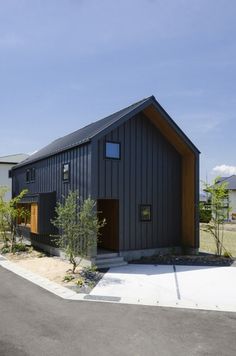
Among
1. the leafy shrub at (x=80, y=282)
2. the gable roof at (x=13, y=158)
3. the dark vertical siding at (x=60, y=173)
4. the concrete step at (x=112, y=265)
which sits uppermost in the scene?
the gable roof at (x=13, y=158)

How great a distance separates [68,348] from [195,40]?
10.8 metres

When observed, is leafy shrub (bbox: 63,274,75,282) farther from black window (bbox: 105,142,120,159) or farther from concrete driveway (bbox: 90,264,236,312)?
black window (bbox: 105,142,120,159)

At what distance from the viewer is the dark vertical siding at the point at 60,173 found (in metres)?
13.1

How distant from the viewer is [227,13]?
10.3m

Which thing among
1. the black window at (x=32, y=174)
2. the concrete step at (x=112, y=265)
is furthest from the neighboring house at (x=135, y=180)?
the black window at (x=32, y=174)

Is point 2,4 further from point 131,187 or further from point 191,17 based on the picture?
point 131,187

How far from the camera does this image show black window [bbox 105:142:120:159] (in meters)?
13.5

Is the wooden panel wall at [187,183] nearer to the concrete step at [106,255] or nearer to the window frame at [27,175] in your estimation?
the concrete step at [106,255]

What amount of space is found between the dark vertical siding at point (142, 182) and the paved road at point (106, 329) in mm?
5455

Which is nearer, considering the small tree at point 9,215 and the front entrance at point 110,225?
the front entrance at point 110,225

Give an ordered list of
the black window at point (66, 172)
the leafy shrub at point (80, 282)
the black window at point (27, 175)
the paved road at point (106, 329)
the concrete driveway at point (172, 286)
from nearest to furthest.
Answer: the paved road at point (106, 329) → the concrete driveway at point (172, 286) → the leafy shrub at point (80, 282) → the black window at point (66, 172) → the black window at point (27, 175)

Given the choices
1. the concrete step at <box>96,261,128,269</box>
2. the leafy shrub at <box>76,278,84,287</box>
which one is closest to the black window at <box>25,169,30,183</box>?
the concrete step at <box>96,261,128,269</box>

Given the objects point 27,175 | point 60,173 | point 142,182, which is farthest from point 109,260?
point 27,175

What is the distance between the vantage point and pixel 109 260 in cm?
1282
